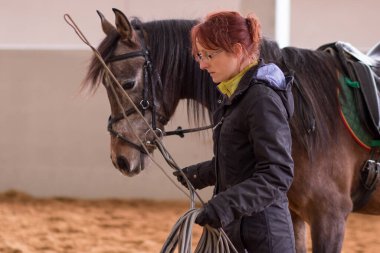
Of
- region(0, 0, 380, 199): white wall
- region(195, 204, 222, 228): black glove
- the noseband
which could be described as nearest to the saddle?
the noseband

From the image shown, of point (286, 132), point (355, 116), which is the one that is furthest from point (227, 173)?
point (355, 116)

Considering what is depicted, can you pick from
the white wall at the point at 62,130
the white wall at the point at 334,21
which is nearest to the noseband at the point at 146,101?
the white wall at the point at 62,130

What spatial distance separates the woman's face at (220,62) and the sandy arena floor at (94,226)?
8.18ft

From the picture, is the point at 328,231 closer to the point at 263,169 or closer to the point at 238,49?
the point at 263,169

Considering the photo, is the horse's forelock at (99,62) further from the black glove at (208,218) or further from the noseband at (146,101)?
the black glove at (208,218)

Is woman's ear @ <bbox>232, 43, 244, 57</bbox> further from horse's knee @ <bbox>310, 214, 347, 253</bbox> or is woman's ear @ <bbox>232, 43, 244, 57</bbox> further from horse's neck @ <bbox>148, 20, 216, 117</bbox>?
horse's knee @ <bbox>310, 214, 347, 253</bbox>

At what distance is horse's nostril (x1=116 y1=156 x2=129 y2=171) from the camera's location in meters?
2.49

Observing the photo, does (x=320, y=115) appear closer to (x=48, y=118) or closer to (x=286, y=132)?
(x=286, y=132)

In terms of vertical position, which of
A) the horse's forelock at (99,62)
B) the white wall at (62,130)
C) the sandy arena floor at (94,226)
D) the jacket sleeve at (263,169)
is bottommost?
the sandy arena floor at (94,226)

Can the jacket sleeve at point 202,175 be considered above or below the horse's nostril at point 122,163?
above

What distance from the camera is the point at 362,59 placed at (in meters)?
2.77

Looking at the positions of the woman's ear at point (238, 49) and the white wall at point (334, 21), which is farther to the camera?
the white wall at point (334, 21)

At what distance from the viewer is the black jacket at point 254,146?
162 centimetres

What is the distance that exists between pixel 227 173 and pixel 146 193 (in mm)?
3669
